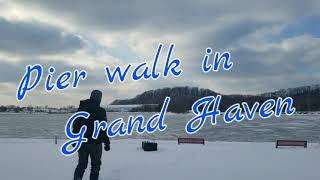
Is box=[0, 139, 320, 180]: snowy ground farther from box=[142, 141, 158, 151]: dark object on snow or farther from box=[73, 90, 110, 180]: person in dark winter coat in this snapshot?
box=[142, 141, 158, 151]: dark object on snow

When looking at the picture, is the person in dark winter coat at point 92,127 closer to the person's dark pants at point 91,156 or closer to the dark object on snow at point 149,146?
the person's dark pants at point 91,156

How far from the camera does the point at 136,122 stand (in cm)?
1105

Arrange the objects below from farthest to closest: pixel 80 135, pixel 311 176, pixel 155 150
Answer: pixel 155 150, pixel 311 176, pixel 80 135

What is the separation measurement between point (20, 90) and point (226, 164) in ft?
22.9

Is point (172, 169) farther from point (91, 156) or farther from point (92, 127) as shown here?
point (92, 127)

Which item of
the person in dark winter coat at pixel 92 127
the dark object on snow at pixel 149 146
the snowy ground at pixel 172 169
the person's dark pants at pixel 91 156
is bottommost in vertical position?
the snowy ground at pixel 172 169

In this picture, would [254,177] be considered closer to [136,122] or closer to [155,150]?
[136,122]

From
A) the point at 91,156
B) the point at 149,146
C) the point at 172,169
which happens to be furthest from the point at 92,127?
the point at 149,146

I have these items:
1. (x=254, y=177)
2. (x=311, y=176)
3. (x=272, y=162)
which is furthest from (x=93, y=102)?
(x=272, y=162)

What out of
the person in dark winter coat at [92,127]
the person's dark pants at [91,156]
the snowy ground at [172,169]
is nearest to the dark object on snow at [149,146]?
the snowy ground at [172,169]

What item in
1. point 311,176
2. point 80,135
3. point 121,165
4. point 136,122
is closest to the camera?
point 80,135

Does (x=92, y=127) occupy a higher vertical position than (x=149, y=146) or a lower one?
higher

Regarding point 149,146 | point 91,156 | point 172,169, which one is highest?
point 91,156

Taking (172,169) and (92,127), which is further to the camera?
(172,169)
